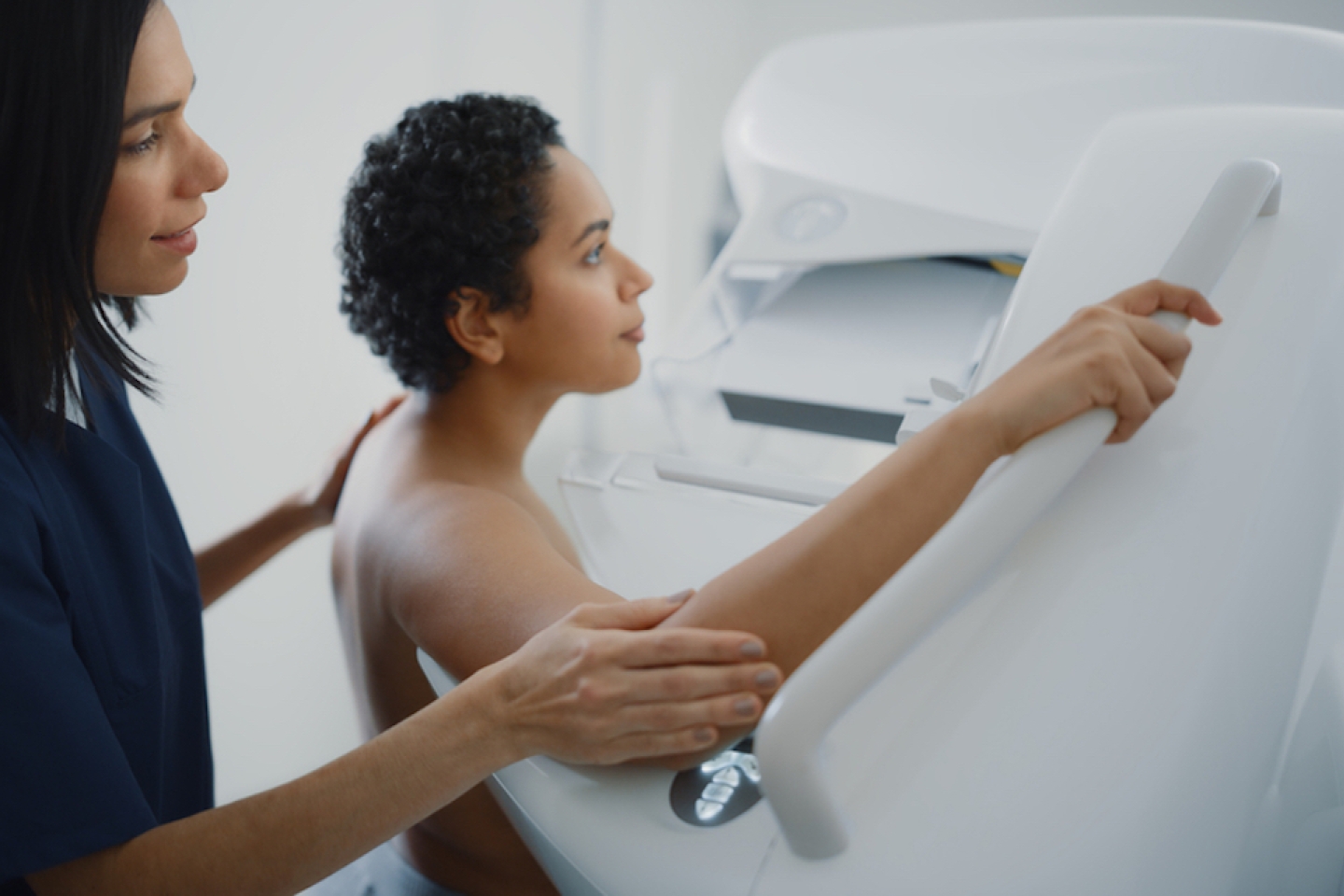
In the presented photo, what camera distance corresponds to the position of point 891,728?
50 cm

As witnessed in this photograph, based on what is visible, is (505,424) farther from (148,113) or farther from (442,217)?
(148,113)

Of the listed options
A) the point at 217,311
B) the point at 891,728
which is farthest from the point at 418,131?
the point at 891,728

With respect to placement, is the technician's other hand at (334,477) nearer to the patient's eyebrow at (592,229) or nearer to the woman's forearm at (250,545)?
the woman's forearm at (250,545)

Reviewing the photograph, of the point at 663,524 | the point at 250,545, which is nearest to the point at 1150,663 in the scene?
the point at 663,524

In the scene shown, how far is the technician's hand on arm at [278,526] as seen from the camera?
1007 millimetres

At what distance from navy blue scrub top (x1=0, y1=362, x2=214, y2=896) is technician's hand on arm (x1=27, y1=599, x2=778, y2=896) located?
0.03 meters

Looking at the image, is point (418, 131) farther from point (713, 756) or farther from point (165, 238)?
point (713, 756)

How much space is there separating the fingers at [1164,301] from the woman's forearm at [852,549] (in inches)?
4.6

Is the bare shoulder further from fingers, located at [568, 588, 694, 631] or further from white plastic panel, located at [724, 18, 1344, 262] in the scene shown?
white plastic panel, located at [724, 18, 1344, 262]

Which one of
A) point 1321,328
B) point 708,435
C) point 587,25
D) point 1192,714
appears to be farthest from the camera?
point 587,25

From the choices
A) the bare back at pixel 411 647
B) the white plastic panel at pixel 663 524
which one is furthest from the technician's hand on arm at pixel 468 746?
the white plastic panel at pixel 663 524

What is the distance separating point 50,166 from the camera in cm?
56

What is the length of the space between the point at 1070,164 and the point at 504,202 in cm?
74

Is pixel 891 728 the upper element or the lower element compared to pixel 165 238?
lower
